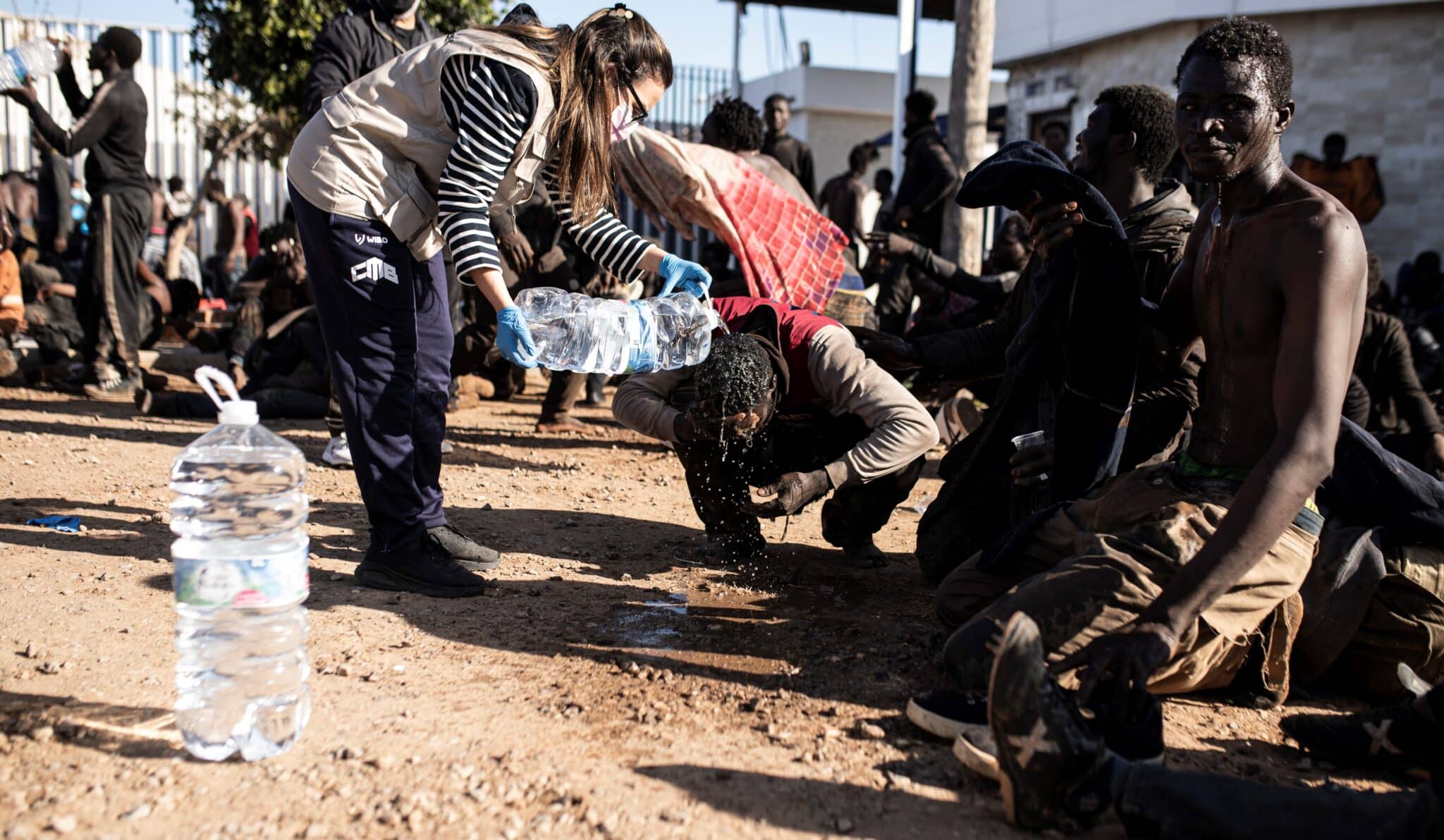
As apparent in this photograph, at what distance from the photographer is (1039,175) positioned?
11.1 feet

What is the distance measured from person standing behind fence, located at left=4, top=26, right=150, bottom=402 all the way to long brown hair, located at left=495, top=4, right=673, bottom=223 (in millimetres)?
5257

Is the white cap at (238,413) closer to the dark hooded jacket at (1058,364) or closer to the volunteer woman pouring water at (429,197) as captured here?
the volunteer woman pouring water at (429,197)

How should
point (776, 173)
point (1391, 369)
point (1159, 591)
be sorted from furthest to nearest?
point (776, 173)
point (1391, 369)
point (1159, 591)

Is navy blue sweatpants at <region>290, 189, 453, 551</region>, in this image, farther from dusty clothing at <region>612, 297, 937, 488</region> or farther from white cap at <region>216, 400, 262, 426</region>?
white cap at <region>216, 400, 262, 426</region>

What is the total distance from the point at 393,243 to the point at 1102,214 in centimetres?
221

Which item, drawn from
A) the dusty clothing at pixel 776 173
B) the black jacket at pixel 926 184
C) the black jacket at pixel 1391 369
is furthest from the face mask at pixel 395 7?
the black jacket at pixel 1391 369

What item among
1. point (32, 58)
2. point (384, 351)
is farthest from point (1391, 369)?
point (32, 58)

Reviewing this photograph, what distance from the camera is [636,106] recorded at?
354cm

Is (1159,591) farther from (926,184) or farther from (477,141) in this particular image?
(926,184)

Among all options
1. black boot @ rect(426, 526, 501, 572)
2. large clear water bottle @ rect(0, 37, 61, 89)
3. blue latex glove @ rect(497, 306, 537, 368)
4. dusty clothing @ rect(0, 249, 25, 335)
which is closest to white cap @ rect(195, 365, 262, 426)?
blue latex glove @ rect(497, 306, 537, 368)

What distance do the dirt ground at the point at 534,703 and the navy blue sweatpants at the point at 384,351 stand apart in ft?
1.26

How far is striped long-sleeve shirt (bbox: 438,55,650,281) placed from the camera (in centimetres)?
333

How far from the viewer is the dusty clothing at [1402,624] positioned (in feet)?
10.5

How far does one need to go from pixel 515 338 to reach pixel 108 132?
5649 mm
